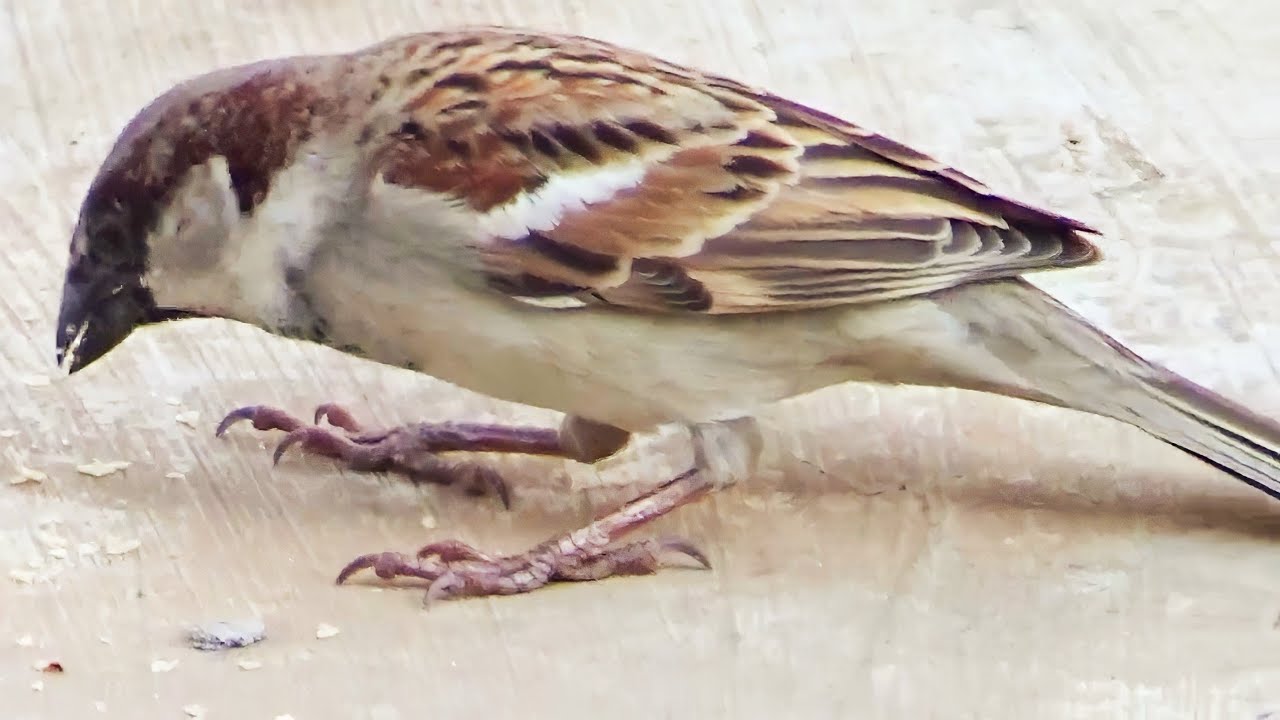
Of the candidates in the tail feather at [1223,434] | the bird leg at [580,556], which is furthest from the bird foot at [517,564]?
the tail feather at [1223,434]

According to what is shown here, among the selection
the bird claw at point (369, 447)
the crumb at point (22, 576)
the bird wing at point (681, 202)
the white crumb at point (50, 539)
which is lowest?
the bird claw at point (369, 447)

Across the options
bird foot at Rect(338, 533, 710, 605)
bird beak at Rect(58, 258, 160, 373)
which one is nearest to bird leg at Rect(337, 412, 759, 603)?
bird foot at Rect(338, 533, 710, 605)

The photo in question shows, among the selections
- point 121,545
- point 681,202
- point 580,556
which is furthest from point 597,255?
point 121,545

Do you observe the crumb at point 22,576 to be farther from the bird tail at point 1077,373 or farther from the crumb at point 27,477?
the bird tail at point 1077,373

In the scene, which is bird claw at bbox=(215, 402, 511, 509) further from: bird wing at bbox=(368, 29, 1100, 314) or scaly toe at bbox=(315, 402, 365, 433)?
bird wing at bbox=(368, 29, 1100, 314)

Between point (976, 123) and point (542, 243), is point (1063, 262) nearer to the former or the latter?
point (542, 243)

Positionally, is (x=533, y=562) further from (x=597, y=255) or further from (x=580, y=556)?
(x=597, y=255)
